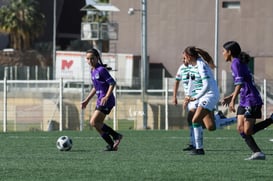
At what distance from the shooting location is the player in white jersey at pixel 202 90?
1662 cm

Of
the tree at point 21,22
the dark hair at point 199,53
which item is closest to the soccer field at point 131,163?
the dark hair at point 199,53

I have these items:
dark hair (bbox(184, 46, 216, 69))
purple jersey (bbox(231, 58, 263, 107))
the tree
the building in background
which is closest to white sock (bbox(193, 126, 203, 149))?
dark hair (bbox(184, 46, 216, 69))

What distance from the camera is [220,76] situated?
205ft

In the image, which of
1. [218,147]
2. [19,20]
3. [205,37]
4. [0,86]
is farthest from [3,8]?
[218,147]

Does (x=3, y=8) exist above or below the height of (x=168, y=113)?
above

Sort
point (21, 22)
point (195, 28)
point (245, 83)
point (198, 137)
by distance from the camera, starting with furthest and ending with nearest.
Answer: point (21, 22) < point (195, 28) < point (198, 137) < point (245, 83)

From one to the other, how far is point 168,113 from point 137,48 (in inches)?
1523

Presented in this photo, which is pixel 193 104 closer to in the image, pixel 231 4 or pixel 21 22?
pixel 231 4

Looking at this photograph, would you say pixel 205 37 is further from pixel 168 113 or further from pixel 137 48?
pixel 168 113

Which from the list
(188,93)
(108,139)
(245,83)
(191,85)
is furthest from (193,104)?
(245,83)

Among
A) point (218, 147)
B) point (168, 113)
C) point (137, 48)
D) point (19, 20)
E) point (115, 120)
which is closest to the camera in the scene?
point (218, 147)

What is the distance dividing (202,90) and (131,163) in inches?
100

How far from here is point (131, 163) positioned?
47.9 feet

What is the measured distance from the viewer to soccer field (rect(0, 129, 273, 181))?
12.7 metres
